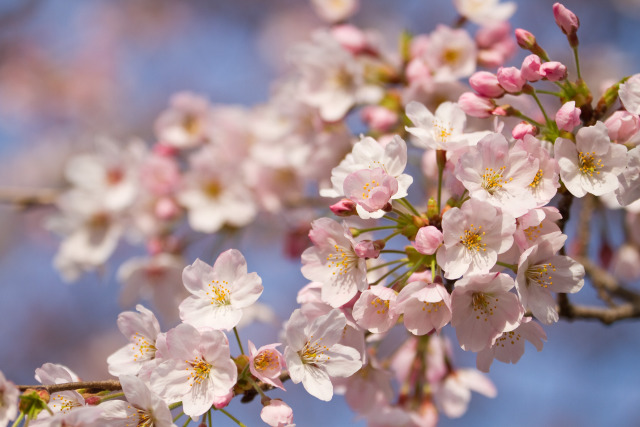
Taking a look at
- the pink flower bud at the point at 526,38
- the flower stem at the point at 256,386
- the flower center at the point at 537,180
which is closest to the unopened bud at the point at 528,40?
the pink flower bud at the point at 526,38

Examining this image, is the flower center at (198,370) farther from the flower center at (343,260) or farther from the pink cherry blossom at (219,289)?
the flower center at (343,260)

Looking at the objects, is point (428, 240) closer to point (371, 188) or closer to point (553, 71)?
point (371, 188)

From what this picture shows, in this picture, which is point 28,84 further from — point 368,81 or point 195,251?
point 368,81

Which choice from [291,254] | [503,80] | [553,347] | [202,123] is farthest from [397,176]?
[553,347]

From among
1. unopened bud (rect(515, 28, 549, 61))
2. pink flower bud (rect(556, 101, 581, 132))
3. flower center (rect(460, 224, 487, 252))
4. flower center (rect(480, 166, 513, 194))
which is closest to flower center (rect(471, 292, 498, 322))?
flower center (rect(460, 224, 487, 252))

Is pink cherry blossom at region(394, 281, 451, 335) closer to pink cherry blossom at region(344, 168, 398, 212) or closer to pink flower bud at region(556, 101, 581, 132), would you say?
pink cherry blossom at region(344, 168, 398, 212)

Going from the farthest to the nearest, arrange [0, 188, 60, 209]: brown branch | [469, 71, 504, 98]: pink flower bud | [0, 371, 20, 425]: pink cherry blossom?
[0, 188, 60, 209]: brown branch, [469, 71, 504, 98]: pink flower bud, [0, 371, 20, 425]: pink cherry blossom
